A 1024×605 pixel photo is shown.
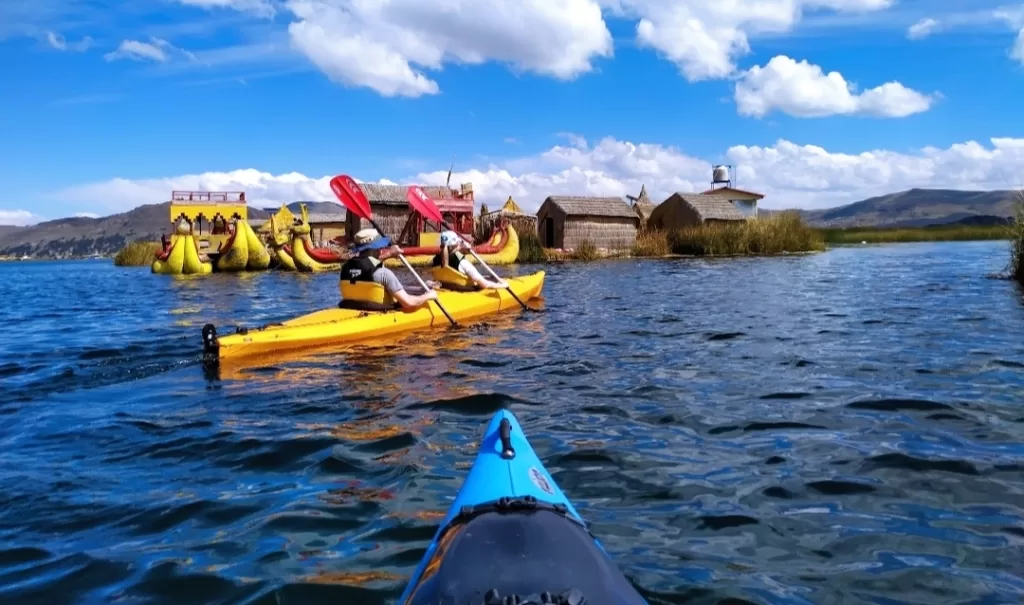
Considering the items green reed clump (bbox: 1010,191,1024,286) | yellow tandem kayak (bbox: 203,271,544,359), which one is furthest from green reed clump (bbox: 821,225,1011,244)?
yellow tandem kayak (bbox: 203,271,544,359)

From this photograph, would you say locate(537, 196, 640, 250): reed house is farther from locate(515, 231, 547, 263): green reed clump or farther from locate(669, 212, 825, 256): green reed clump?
locate(515, 231, 547, 263): green reed clump

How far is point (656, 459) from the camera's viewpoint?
183 inches

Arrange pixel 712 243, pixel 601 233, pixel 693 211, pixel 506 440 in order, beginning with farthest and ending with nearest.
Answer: pixel 693 211, pixel 601 233, pixel 712 243, pixel 506 440

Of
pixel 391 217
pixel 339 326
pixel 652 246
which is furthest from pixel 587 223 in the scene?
pixel 339 326

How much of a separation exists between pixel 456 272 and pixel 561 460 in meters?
8.36

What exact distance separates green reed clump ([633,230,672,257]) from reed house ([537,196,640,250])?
61cm

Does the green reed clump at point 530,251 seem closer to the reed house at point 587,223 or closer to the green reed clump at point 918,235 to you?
the reed house at point 587,223

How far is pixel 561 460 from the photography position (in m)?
4.66

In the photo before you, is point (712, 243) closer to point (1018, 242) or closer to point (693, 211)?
point (693, 211)

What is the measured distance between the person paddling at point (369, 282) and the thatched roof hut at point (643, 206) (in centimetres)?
3190

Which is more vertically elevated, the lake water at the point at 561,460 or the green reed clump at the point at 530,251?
the green reed clump at the point at 530,251

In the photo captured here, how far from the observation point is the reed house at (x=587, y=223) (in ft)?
120

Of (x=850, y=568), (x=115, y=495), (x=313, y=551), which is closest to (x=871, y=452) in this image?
(x=850, y=568)

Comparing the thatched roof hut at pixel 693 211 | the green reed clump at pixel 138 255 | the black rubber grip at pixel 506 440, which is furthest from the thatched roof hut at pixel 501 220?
the black rubber grip at pixel 506 440
